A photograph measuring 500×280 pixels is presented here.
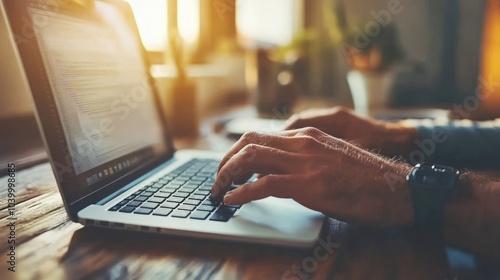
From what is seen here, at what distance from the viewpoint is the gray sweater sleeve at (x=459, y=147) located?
0.88 meters

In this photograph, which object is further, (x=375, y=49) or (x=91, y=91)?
(x=375, y=49)

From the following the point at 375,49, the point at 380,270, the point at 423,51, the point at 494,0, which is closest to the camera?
the point at 380,270

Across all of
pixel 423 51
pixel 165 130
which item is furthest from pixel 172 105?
pixel 423 51

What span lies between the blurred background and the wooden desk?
1.78 feet

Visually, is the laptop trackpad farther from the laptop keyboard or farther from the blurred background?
the blurred background

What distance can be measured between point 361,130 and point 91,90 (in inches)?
22.1

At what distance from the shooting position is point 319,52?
3.55 meters

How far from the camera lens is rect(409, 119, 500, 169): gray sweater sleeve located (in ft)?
2.89

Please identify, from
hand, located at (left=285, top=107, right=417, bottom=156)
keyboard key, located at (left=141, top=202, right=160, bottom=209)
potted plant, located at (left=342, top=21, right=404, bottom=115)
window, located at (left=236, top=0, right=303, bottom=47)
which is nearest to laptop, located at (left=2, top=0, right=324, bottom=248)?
keyboard key, located at (left=141, top=202, right=160, bottom=209)

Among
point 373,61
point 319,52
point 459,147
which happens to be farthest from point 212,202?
point 319,52

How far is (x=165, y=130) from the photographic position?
85 cm

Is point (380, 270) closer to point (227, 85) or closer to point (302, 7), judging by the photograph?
point (227, 85)

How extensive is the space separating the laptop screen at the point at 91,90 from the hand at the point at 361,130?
1.04 feet

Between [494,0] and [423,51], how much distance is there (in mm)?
805
